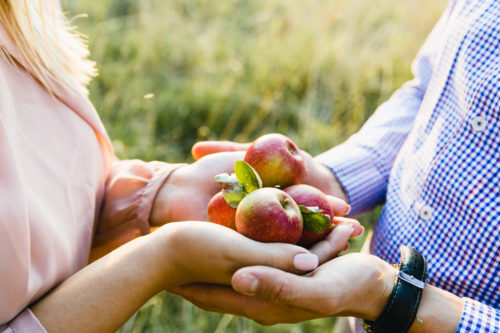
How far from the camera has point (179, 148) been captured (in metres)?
3.04

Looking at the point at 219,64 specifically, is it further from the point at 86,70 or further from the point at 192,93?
the point at 86,70

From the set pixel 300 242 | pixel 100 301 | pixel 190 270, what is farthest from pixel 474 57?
pixel 100 301

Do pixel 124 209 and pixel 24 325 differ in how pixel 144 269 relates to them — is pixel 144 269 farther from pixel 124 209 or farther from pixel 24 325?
pixel 124 209

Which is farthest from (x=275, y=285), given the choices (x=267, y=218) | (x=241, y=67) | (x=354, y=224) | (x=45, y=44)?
(x=241, y=67)

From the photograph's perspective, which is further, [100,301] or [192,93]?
[192,93]

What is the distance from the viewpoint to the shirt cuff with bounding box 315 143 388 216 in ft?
4.69

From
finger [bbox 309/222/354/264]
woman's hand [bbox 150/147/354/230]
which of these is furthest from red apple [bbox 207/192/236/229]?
finger [bbox 309/222/354/264]

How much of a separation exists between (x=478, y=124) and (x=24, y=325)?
1.05 m

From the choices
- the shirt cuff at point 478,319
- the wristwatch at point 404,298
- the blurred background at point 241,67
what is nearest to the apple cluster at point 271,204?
the wristwatch at point 404,298

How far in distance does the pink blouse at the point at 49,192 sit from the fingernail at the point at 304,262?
19.0 inches

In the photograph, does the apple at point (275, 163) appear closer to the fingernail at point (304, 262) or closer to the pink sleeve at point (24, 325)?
the fingernail at point (304, 262)

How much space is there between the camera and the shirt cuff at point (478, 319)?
37.8 inches

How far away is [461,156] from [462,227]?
0.17 metres

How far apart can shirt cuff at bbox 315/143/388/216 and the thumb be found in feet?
1.81
